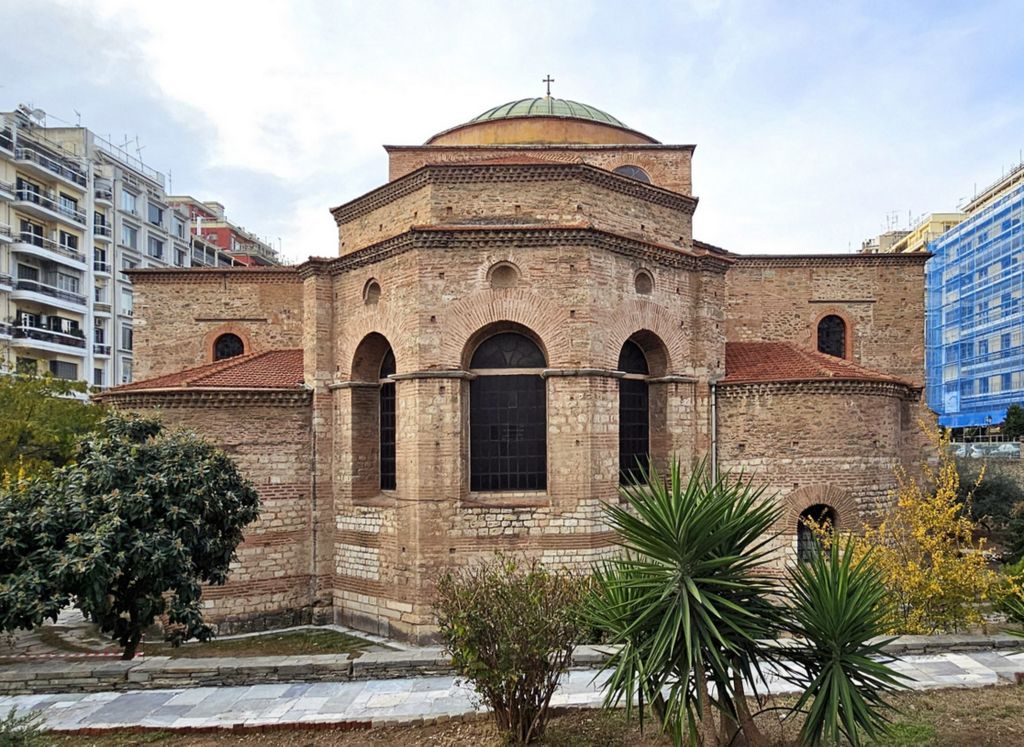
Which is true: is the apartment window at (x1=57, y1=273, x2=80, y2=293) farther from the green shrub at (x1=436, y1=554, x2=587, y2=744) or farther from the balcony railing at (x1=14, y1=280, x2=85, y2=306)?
the green shrub at (x1=436, y1=554, x2=587, y2=744)

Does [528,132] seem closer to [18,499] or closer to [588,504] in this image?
[588,504]

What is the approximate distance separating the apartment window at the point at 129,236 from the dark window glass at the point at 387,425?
30.8m

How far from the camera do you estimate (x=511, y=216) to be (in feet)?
38.7

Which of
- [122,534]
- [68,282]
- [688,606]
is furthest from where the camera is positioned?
[68,282]

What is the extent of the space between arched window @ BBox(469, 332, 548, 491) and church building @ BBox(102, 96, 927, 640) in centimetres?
4

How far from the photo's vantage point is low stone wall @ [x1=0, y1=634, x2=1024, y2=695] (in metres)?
7.57

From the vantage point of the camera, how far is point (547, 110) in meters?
19.9

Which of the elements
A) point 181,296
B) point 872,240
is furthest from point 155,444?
point 872,240

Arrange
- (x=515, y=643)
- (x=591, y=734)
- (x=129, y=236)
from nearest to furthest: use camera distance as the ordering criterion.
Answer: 1. (x=515, y=643)
2. (x=591, y=734)
3. (x=129, y=236)

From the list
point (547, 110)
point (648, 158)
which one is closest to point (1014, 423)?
point (648, 158)

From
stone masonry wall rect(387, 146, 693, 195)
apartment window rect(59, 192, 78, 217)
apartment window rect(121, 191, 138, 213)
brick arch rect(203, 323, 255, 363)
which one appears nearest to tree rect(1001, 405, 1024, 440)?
stone masonry wall rect(387, 146, 693, 195)

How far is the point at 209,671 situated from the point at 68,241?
1272 inches

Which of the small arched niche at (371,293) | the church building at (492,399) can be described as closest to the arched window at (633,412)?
the church building at (492,399)

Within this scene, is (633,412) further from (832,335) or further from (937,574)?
(832,335)
